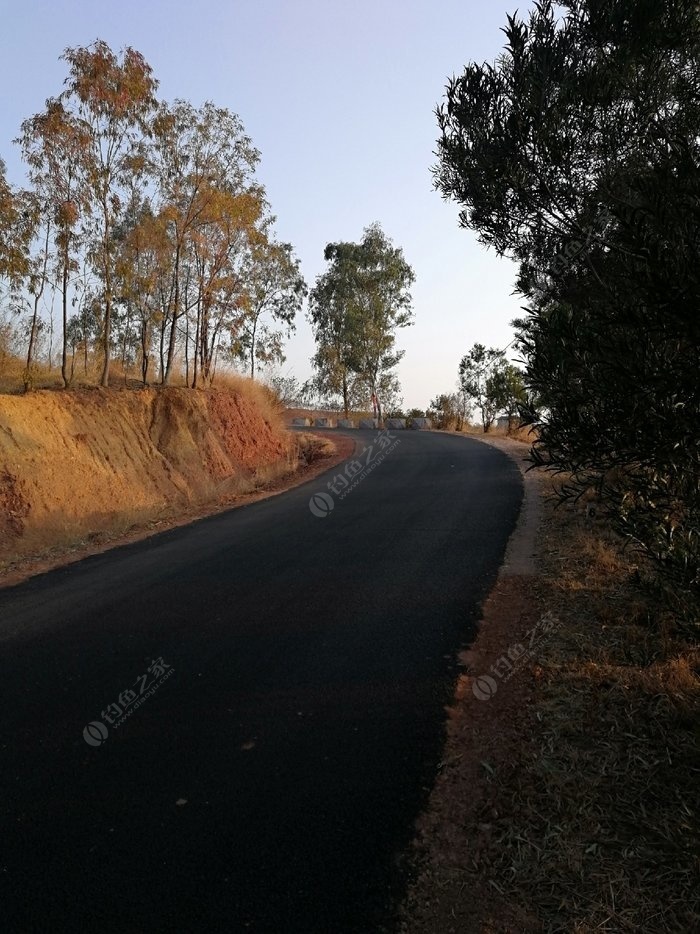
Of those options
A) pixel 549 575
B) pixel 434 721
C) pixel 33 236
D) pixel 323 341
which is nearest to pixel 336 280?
pixel 323 341

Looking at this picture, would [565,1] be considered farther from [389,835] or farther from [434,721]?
[389,835]

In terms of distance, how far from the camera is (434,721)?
15.1 feet

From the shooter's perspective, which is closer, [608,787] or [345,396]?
[608,787]

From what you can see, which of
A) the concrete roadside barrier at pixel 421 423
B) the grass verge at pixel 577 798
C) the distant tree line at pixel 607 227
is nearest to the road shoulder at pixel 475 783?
the grass verge at pixel 577 798

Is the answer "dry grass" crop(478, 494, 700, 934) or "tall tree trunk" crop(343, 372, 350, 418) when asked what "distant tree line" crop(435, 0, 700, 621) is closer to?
"dry grass" crop(478, 494, 700, 934)

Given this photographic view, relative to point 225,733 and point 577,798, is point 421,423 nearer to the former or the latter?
point 225,733

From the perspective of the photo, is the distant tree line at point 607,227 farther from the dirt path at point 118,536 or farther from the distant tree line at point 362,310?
the distant tree line at point 362,310

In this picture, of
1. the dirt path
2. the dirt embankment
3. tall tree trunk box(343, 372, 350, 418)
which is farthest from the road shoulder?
tall tree trunk box(343, 372, 350, 418)

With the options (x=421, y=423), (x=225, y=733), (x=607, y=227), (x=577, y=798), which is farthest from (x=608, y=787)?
(x=421, y=423)

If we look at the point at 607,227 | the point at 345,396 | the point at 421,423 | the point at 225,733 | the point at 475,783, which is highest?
the point at 607,227

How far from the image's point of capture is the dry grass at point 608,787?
2.87 m

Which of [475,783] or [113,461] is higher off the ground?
[113,461]

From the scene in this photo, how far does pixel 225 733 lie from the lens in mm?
4480

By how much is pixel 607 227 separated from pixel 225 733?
4.63m
